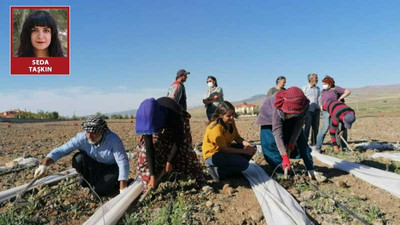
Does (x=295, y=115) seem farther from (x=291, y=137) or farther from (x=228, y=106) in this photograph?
(x=228, y=106)

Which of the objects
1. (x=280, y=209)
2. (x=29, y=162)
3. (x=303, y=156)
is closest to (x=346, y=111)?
(x=303, y=156)

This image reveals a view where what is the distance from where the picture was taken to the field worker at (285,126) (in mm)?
3027

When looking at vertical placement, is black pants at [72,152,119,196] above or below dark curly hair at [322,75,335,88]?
below

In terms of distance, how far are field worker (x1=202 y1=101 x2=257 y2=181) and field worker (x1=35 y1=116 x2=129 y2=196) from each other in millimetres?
917

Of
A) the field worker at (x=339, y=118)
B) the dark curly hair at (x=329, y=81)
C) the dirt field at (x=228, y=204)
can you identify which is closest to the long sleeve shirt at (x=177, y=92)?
the dirt field at (x=228, y=204)

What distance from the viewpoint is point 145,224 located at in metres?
2.35

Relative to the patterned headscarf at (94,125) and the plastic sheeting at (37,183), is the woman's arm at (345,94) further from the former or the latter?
the plastic sheeting at (37,183)

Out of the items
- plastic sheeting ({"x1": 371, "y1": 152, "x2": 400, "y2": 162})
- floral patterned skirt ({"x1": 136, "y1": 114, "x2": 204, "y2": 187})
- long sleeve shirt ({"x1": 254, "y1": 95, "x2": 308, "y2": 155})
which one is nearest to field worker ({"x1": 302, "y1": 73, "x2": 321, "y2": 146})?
plastic sheeting ({"x1": 371, "y1": 152, "x2": 400, "y2": 162})

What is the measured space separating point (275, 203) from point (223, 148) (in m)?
0.87

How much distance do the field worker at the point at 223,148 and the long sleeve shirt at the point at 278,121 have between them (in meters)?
0.36

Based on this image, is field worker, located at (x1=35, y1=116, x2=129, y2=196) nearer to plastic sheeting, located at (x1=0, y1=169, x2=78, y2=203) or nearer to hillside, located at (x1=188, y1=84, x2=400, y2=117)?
plastic sheeting, located at (x1=0, y1=169, x2=78, y2=203)

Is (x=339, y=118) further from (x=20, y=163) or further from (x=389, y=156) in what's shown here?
(x=20, y=163)

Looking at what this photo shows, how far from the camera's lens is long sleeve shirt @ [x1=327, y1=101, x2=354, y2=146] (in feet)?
14.8

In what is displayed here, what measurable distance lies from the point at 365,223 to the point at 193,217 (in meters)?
1.31
